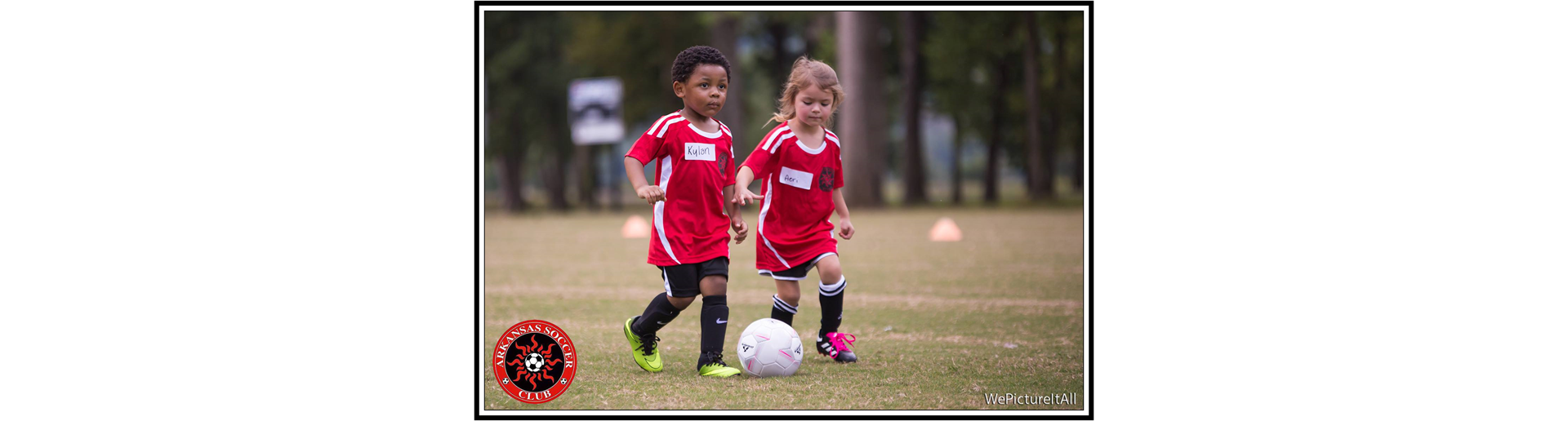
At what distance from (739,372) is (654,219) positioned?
77cm

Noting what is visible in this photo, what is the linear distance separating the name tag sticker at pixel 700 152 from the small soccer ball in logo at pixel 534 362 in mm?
1083

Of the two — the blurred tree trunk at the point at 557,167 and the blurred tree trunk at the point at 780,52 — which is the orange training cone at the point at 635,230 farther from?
the blurred tree trunk at the point at 780,52

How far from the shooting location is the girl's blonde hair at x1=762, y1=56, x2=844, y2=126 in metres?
5.08

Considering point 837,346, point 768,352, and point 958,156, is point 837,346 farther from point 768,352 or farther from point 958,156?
point 958,156

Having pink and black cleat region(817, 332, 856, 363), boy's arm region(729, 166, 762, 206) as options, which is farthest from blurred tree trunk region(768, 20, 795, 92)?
boy's arm region(729, 166, 762, 206)


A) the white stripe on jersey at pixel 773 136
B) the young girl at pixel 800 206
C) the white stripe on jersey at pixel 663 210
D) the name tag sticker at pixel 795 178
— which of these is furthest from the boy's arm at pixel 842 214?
the white stripe on jersey at pixel 663 210

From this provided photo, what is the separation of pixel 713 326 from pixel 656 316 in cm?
28

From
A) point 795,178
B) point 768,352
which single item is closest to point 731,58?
point 795,178

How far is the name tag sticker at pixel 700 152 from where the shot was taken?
15.6 ft

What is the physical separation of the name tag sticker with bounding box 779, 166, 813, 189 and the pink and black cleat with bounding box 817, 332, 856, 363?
2.43 feet

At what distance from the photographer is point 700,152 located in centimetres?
479

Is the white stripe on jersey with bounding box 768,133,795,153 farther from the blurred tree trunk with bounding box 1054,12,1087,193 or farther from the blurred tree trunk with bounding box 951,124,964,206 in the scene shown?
the blurred tree trunk with bounding box 951,124,964,206

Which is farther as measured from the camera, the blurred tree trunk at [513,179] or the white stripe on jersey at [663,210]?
the blurred tree trunk at [513,179]

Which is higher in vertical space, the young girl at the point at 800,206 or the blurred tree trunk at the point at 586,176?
the blurred tree trunk at the point at 586,176
